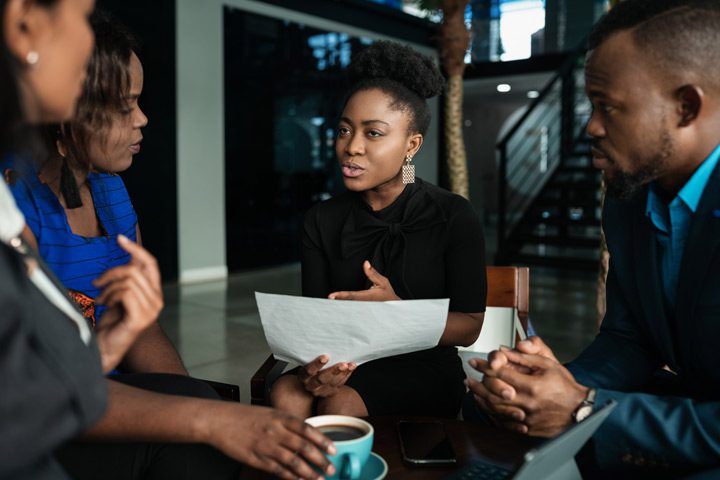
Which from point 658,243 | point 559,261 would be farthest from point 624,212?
point 559,261

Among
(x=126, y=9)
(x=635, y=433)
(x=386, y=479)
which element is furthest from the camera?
(x=126, y=9)

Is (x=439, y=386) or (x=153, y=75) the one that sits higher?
(x=153, y=75)

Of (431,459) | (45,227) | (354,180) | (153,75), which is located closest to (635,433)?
(431,459)

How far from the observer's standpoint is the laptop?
30.8 inches

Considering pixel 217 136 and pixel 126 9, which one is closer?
pixel 126 9

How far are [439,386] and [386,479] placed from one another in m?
0.72

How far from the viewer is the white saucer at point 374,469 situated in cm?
100

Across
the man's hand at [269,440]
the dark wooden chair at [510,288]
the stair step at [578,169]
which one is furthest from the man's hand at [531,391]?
the stair step at [578,169]

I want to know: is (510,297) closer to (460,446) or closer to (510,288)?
(510,288)

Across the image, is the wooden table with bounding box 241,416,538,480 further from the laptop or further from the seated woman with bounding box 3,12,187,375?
the seated woman with bounding box 3,12,187,375

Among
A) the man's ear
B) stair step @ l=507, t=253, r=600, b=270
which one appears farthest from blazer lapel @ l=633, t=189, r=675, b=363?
stair step @ l=507, t=253, r=600, b=270

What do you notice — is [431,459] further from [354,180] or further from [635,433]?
[354,180]

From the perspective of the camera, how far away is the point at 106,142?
4.98 ft

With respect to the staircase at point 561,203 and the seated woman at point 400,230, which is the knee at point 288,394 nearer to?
the seated woman at point 400,230
